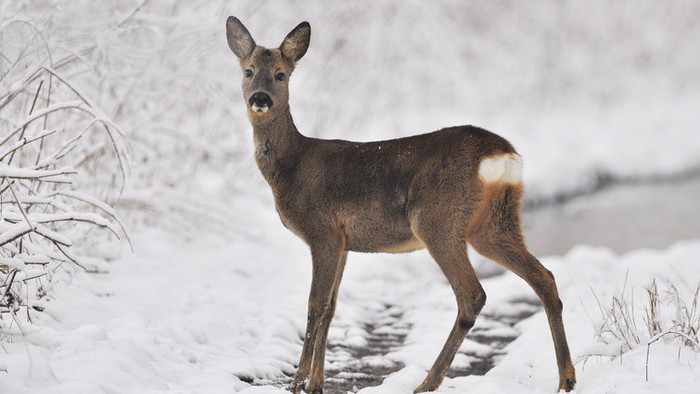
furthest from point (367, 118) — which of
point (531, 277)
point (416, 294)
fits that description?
point (531, 277)

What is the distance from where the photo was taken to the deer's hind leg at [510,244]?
376 cm

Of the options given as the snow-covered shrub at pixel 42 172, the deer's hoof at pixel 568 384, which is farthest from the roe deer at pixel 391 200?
the snow-covered shrub at pixel 42 172

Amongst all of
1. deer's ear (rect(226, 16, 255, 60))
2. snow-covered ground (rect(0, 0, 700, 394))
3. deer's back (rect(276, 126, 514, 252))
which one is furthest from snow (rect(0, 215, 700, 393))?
deer's ear (rect(226, 16, 255, 60))

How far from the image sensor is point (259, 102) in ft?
13.5

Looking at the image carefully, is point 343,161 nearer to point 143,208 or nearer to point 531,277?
point 531,277

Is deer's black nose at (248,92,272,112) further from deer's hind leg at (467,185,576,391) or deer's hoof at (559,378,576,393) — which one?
deer's hoof at (559,378,576,393)

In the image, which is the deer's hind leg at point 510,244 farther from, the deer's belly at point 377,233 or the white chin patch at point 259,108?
the white chin patch at point 259,108

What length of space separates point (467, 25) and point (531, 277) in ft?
51.6

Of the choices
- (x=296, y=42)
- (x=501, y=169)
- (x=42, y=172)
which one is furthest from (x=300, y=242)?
(x=42, y=172)

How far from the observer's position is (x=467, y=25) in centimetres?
1848

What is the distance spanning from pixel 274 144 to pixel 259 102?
39 cm

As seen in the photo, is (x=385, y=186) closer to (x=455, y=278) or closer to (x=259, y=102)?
(x=455, y=278)

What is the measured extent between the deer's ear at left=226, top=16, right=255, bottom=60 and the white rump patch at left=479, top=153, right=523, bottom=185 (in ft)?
5.81

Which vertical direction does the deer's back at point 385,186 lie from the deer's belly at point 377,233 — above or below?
above
